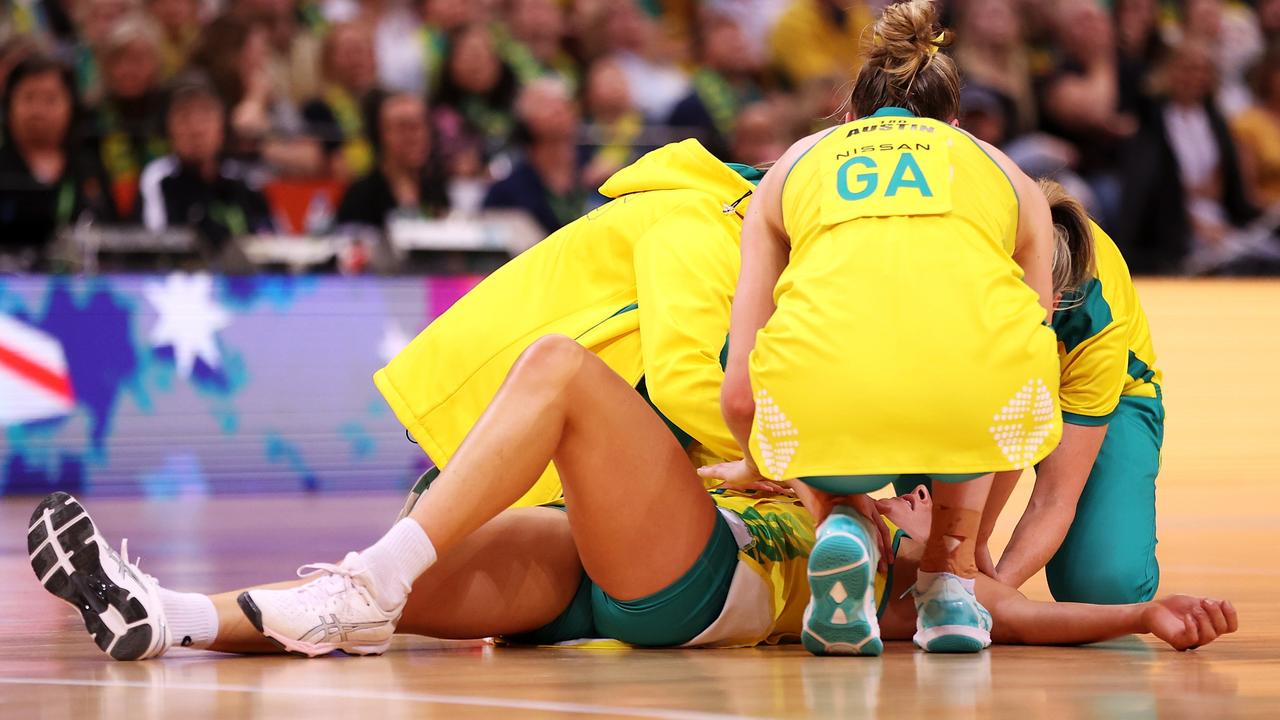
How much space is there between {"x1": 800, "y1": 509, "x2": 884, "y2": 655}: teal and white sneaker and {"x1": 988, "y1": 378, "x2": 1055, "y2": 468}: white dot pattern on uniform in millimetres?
306

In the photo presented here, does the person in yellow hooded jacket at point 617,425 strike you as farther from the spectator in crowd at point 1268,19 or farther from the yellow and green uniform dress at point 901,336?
the spectator in crowd at point 1268,19

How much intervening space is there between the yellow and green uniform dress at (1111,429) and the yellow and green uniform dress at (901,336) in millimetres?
878

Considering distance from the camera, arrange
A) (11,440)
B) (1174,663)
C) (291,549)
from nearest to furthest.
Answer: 1. (1174,663)
2. (291,549)
3. (11,440)

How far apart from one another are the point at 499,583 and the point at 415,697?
2.25ft

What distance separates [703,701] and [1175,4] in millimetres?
9937

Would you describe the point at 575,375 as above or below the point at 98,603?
above

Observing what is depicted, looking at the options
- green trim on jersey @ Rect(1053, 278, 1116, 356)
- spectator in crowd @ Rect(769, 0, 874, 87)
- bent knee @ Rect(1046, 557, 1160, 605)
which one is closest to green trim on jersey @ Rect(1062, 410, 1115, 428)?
green trim on jersey @ Rect(1053, 278, 1116, 356)

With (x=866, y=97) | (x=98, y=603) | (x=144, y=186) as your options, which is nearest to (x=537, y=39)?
(x=144, y=186)

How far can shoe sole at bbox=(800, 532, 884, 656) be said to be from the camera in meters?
3.10

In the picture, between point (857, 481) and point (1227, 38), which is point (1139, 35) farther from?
point (857, 481)

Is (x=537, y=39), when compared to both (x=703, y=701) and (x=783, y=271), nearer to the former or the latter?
(x=783, y=271)

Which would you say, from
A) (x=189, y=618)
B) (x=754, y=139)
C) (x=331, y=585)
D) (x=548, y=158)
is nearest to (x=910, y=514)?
(x=331, y=585)

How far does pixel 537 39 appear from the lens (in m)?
9.71

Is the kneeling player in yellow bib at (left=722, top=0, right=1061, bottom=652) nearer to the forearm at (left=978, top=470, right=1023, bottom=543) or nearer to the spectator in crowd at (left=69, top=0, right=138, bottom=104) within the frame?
the forearm at (left=978, top=470, right=1023, bottom=543)
